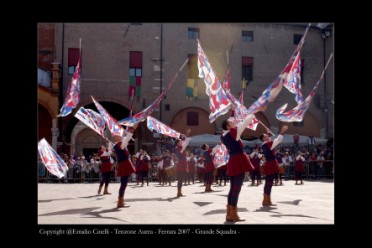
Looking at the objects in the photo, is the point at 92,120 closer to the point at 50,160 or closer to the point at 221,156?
the point at 50,160

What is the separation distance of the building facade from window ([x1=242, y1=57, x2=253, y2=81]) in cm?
8

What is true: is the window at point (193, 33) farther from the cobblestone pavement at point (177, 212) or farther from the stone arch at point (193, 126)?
the cobblestone pavement at point (177, 212)

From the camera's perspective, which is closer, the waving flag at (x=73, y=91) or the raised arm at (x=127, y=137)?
the raised arm at (x=127, y=137)

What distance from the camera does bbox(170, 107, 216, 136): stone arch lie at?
1262 inches

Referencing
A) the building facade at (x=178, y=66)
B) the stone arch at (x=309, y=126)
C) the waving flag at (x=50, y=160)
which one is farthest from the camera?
the stone arch at (x=309, y=126)

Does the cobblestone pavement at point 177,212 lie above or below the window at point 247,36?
below

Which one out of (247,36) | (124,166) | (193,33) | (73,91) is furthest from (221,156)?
(247,36)

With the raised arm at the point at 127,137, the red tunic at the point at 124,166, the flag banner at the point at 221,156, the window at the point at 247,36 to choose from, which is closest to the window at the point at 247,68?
the window at the point at 247,36

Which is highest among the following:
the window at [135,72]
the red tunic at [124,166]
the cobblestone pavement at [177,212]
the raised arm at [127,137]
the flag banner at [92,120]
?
the window at [135,72]

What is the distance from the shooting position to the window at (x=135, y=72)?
102 feet

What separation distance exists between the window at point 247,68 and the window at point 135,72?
8.37 m

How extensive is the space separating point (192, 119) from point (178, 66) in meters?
4.25

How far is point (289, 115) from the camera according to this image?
10727 millimetres

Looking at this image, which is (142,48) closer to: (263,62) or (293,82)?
(263,62)
